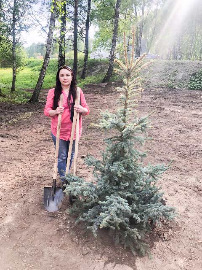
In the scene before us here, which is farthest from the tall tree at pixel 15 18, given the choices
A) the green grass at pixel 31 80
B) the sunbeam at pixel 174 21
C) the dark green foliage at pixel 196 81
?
the sunbeam at pixel 174 21

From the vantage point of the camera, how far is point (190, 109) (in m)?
10.8

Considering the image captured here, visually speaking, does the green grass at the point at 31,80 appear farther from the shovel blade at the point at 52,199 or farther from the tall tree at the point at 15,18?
the shovel blade at the point at 52,199

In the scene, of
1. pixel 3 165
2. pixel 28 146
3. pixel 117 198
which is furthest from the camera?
pixel 28 146

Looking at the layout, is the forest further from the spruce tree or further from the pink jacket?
the pink jacket

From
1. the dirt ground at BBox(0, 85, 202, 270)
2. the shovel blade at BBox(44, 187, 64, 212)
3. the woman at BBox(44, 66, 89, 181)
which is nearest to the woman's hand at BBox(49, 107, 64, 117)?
the woman at BBox(44, 66, 89, 181)

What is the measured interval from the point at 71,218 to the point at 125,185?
1152 mm

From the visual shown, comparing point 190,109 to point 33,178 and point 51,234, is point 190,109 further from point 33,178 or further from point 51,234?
point 51,234

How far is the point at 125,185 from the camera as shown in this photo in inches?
126

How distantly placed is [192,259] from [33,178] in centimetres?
332

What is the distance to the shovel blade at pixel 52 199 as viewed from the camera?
3896mm

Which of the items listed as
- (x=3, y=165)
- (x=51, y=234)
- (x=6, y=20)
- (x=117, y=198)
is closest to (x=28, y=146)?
(x=3, y=165)

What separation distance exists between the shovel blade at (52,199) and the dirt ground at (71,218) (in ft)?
0.34

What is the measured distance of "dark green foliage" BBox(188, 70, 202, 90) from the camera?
49.5 feet

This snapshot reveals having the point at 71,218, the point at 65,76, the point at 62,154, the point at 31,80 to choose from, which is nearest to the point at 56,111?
the point at 65,76
